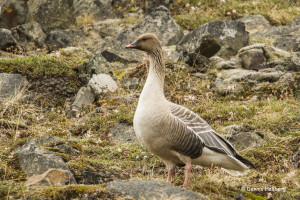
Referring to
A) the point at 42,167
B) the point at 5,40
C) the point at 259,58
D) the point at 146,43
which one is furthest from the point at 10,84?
the point at 259,58

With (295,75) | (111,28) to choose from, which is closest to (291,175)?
(295,75)

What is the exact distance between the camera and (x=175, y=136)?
618 centimetres

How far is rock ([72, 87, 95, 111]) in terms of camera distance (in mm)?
11844

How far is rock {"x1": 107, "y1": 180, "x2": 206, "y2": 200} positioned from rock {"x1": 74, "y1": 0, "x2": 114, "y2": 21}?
1864 cm

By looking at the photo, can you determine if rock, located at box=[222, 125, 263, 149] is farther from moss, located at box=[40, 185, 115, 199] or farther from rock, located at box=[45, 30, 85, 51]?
rock, located at box=[45, 30, 85, 51]

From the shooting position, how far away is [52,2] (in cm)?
1972

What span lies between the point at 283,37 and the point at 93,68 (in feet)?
28.2

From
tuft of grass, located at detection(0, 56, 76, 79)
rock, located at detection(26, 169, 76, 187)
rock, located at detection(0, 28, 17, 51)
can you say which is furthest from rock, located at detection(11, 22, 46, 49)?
rock, located at detection(26, 169, 76, 187)

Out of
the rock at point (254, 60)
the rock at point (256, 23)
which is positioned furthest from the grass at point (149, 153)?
the rock at point (256, 23)

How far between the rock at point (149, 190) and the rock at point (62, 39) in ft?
44.5

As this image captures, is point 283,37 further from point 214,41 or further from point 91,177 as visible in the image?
point 91,177

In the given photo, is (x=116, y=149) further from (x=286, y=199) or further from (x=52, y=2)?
(x=52, y=2)

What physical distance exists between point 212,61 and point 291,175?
798 cm

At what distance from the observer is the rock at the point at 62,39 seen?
17906 mm
